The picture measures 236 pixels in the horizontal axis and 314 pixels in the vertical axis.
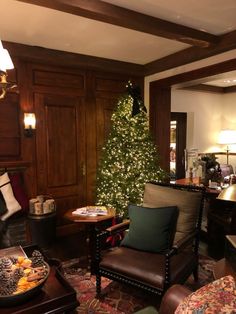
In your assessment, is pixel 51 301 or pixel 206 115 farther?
pixel 206 115

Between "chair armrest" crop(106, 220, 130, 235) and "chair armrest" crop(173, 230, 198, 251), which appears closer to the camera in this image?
"chair armrest" crop(173, 230, 198, 251)

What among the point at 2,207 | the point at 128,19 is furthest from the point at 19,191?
the point at 128,19

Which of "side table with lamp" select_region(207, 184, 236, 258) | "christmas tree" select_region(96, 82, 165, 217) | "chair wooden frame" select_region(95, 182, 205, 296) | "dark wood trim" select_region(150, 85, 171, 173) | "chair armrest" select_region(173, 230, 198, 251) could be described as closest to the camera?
"chair wooden frame" select_region(95, 182, 205, 296)

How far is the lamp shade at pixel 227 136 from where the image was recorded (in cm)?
619

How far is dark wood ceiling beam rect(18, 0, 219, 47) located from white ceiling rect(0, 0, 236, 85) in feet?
0.18

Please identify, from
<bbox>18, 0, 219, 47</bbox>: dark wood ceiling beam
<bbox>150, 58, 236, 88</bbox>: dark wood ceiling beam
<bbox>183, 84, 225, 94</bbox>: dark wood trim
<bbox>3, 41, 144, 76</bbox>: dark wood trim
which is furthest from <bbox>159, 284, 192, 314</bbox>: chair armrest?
A: <bbox>183, 84, 225, 94</bbox>: dark wood trim

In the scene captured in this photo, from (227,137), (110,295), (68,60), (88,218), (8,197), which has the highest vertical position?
(68,60)

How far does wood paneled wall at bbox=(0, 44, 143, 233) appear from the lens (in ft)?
11.8

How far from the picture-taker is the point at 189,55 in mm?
3641

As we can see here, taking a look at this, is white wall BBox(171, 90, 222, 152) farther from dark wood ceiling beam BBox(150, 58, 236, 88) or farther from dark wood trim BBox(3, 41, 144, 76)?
dark wood trim BBox(3, 41, 144, 76)

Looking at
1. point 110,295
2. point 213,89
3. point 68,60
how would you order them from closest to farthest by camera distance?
point 110,295 < point 68,60 < point 213,89

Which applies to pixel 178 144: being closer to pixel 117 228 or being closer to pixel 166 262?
pixel 117 228

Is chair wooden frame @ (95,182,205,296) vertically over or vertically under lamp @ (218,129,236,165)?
under

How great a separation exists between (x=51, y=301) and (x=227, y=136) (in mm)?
5618
